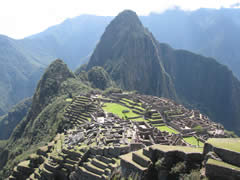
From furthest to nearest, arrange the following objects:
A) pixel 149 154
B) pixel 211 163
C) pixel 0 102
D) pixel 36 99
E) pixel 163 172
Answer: pixel 0 102 < pixel 36 99 < pixel 149 154 < pixel 163 172 < pixel 211 163

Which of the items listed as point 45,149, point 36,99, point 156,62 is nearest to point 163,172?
point 45,149

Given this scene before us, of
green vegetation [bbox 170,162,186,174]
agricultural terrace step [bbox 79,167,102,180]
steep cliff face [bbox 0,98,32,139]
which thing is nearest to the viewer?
green vegetation [bbox 170,162,186,174]

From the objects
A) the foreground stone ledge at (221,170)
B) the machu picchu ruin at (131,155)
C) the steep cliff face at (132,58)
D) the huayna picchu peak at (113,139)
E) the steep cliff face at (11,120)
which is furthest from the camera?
the steep cliff face at (132,58)

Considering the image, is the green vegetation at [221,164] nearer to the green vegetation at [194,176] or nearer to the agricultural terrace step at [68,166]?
the green vegetation at [194,176]

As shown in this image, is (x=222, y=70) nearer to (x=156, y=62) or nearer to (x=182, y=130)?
(x=156, y=62)

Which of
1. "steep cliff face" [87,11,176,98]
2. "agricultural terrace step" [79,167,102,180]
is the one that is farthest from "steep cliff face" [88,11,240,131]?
"agricultural terrace step" [79,167,102,180]

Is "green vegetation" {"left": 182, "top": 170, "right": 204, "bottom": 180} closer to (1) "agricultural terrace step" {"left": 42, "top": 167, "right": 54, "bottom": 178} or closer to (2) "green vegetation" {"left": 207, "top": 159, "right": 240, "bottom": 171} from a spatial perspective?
(2) "green vegetation" {"left": 207, "top": 159, "right": 240, "bottom": 171}

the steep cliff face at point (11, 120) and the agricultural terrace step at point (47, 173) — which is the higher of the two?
the agricultural terrace step at point (47, 173)

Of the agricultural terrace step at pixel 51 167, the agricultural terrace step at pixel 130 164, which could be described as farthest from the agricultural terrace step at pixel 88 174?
the agricultural terrace step at pixel 130 164
